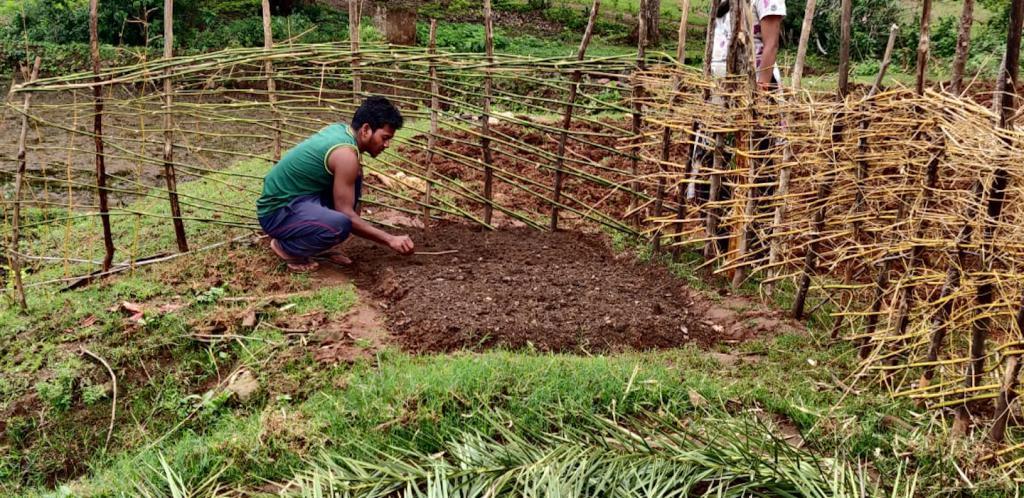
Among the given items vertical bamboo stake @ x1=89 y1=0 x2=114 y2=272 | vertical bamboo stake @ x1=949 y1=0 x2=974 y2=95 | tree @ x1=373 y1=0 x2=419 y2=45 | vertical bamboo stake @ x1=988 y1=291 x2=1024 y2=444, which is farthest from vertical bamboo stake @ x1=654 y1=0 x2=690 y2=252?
tree @ x1=373 y1=0 x2=419 y2=45

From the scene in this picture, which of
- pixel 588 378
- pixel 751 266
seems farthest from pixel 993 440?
pixel 751 266

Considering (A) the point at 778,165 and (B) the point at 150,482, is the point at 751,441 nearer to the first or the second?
(A) the point at 778,165

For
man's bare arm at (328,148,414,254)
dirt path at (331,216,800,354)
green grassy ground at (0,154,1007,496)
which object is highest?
man's bare arm at (328,148,414,254)

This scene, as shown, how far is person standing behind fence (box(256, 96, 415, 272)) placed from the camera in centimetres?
484

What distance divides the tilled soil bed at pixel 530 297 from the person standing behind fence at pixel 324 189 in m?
0.29

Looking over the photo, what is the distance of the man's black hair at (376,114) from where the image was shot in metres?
4.77

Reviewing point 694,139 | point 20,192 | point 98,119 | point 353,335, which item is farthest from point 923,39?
point 20,192

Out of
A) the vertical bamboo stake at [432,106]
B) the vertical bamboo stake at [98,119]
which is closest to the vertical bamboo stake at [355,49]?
the vertical bamboo stake at [432,106]

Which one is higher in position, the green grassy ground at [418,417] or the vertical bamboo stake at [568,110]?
the vertical bamboo stake at [568,110]

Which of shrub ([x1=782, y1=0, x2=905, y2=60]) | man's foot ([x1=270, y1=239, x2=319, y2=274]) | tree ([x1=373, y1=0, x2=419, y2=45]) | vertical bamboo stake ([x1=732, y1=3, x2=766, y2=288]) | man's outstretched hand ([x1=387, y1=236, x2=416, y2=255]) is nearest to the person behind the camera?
vertical bamboo stake ([x1=732, y1=3, x2=766, y2=288])

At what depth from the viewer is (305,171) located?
4980 mm

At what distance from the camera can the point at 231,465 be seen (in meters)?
3.45

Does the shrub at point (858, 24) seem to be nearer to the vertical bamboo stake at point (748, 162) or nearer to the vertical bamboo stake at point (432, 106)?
the vertical bamboo stake at point (748, 162)

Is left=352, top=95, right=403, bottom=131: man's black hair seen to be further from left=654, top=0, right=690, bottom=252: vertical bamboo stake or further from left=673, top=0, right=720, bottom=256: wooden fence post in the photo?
left=673, top=0, right=720, bottom=256: wooden fence post
